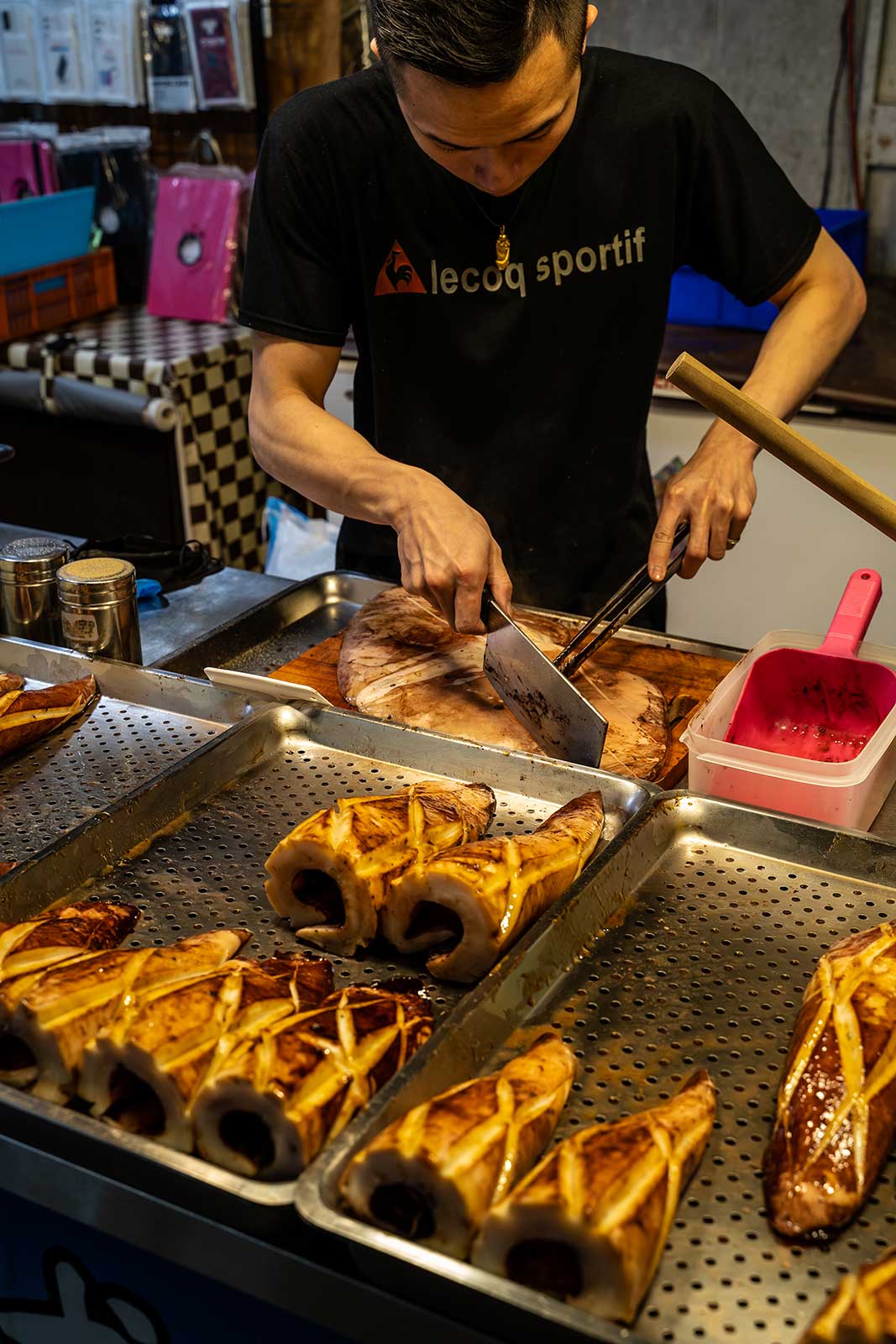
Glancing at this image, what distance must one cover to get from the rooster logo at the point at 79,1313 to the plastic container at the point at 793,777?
98 centimetres

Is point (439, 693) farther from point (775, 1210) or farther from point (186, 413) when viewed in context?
point (186, 413)

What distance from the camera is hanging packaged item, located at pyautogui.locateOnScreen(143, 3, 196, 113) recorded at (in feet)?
18.2

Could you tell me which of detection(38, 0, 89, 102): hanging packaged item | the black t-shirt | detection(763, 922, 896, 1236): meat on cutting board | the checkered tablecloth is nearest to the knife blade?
detection(763, 922, 896, 1236): meat on cutting board

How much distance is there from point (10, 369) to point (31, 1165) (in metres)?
4.49

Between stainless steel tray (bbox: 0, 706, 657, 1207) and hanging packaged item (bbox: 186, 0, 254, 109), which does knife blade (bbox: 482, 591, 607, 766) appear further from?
hanging packaged item (bbox: 186, 0, 254, 109)

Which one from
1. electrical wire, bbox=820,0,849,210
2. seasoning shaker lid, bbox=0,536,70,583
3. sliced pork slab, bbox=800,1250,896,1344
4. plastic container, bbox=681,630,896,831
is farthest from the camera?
electrical wire, bbox=820,0,849,210

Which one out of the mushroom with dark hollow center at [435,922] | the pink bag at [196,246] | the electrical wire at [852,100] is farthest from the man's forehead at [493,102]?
the pink bag at [196,246]

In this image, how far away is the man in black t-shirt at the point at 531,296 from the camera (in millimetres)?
2455

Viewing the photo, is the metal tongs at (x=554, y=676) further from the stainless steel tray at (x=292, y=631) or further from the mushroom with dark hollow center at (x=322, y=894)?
the mushroom with dark hollow center at (x=322, y=894)

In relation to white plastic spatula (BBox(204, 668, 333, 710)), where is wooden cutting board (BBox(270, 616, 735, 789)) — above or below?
below

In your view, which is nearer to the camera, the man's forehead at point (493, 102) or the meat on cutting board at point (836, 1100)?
the meat on cutting board at point (836, 1100)

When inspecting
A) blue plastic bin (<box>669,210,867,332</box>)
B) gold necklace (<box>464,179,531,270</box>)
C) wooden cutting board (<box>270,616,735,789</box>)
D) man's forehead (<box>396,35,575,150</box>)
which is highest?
man's forehead (<box>396,35,575,150</box>)

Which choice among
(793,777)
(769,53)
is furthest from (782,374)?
(769,53)

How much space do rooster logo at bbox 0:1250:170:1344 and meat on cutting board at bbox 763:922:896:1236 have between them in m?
0.70
